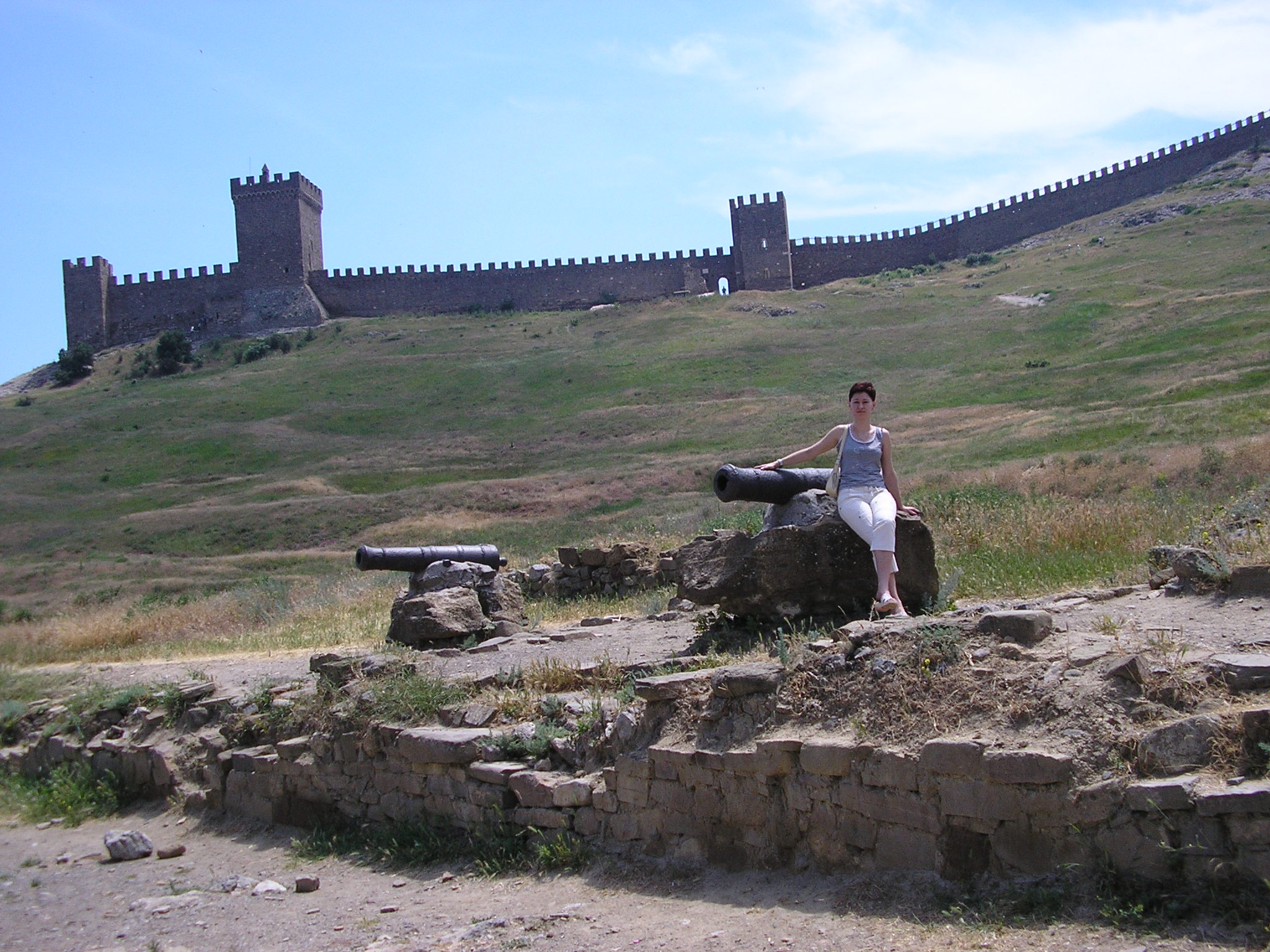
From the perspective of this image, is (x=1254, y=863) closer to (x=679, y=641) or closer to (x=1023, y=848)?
(x=1023, y=848)

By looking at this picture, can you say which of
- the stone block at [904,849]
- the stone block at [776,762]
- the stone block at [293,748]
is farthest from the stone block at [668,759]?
the stone block at [293,748]

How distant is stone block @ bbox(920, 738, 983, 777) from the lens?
4.30 meters

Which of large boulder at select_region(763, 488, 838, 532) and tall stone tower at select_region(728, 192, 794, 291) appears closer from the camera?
large boulder at select_region(763, 488, 838, 532)

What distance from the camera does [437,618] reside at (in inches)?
400

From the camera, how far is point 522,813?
6066 millimetres

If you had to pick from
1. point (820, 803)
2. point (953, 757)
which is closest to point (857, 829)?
point (820, 803)

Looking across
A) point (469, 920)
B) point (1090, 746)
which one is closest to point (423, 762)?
point (469, 920)

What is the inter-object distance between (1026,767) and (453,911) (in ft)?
10.1

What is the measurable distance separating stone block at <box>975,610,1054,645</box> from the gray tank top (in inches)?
64.2

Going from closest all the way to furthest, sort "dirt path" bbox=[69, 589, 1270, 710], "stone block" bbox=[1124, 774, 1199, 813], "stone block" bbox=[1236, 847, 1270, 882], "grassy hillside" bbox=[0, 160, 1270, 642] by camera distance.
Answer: "stone block" bbox=[1236, 847, 1270, 882] < "stone block" bbox=[1124, 774, 1199, 813] < "dirt path" bbox=[69, 589, 1270, 710] < "grassy hillside" bbox=[0, 160, 1270, 642]

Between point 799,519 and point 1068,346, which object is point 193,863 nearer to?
point 799,519

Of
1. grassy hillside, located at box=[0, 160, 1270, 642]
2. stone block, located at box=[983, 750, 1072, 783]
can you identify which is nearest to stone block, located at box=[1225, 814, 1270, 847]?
stone block, located at box=[983, 750, 1072, 783]

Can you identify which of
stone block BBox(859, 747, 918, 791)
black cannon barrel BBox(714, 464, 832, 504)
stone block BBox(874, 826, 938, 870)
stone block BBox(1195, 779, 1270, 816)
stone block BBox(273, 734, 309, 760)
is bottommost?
stone block BBox(273, 734, 309, 760)

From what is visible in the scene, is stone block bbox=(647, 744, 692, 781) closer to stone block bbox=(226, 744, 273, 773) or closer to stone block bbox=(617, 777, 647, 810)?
stone block bbox=(617, 777, 647, 810)
